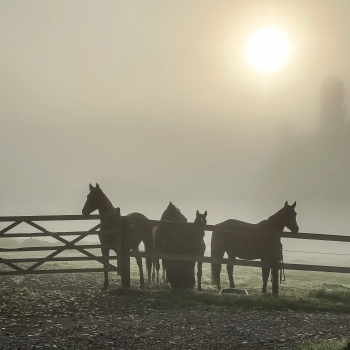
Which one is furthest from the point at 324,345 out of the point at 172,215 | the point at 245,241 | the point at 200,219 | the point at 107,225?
the point at 172,215

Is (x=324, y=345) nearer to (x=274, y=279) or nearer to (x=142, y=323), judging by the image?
(x=142, y=323)

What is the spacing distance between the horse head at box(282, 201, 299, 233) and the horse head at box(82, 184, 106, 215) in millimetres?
7795

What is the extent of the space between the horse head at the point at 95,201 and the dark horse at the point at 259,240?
16.7 ft

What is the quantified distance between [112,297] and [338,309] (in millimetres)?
7789

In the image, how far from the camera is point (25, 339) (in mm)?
9016

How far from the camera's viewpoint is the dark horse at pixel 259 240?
16.7 metres

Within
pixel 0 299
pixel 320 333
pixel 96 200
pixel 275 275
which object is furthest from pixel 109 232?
pixel 320 333

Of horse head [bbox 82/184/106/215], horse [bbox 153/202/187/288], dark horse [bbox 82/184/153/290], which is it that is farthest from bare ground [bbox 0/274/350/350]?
horse head [bbox 82/184/106/215]

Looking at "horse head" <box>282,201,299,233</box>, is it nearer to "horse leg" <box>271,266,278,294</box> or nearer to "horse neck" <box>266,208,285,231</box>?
"horse neck" <box>266,208,285,231</box>

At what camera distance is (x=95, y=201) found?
58.3ft

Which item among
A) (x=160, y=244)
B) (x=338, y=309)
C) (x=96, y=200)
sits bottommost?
(x=338, y=309)

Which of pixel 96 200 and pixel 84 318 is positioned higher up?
pixel 96 200

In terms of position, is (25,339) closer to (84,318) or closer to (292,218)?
(84,318)

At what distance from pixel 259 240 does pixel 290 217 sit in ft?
5.48
